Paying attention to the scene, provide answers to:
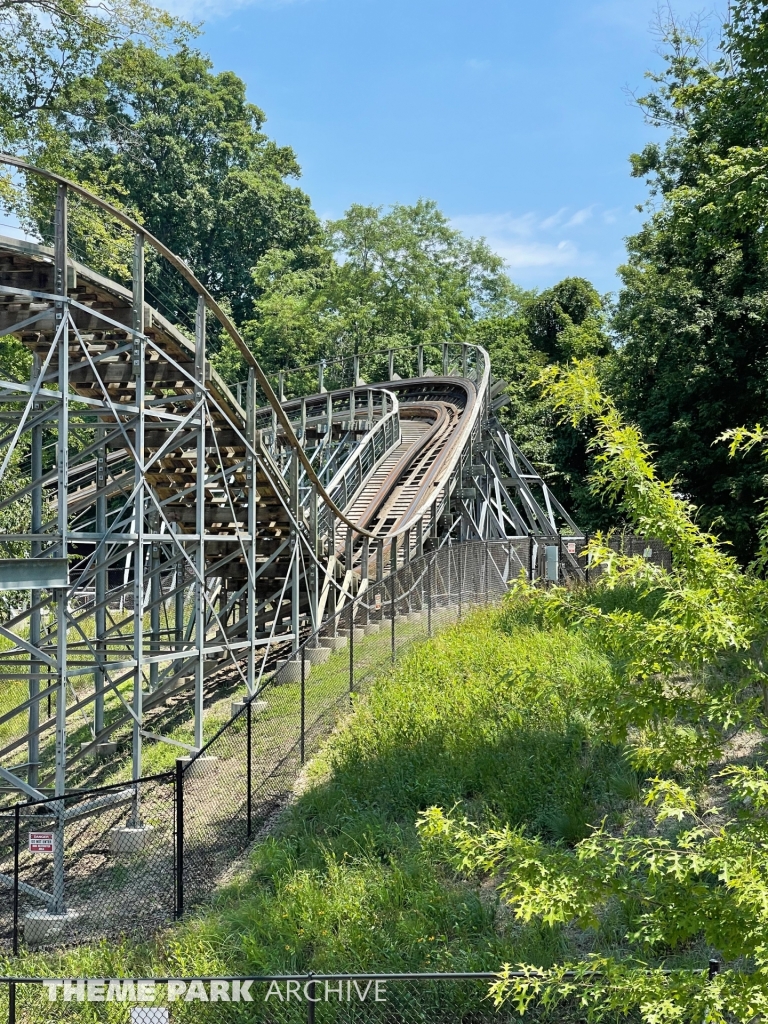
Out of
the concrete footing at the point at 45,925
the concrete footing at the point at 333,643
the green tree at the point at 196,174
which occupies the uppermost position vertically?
the green tree at the point at 196,174

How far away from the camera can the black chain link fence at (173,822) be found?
932 centimetres

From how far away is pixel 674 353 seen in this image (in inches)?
976

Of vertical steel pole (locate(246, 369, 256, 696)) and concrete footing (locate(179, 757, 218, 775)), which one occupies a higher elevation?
vertical steel pole (locate(246, 369, 256, 696))

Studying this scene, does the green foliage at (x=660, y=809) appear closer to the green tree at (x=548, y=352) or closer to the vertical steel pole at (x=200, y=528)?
the vertical steel pole at (x=200, y=528)

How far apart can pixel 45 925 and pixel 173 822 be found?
181 cm

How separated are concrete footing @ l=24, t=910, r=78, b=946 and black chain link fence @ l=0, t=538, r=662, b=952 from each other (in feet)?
0.04

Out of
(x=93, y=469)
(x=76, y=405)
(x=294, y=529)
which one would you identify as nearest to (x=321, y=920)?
(x=294, y=529)

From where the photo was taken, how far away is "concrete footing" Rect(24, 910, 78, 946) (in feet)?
30.1

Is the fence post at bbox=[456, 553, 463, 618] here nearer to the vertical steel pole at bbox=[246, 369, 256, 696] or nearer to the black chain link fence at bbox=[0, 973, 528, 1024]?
the vertical steel pole at bbox=[246, 369, 256, 696]

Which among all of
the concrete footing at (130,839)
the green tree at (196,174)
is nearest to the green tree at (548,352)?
the green tree at (196,174)

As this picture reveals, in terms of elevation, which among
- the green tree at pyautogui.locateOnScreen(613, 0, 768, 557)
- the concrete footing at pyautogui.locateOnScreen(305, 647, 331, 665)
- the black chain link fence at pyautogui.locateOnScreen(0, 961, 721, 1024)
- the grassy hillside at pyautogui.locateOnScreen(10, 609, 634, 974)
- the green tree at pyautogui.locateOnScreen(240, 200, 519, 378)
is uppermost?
the green tree at pyautogui.locateOnScreen(240, 200, 519, 378)

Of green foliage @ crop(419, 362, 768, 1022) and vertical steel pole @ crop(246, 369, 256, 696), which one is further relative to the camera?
vertical steel pole @ crop(246, 369, 256, 696)

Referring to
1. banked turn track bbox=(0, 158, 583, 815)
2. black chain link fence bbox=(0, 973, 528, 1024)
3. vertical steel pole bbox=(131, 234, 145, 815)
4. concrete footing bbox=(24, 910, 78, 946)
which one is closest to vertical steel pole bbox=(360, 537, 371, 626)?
banked turn track bbox=(0, 158, 583, 815)

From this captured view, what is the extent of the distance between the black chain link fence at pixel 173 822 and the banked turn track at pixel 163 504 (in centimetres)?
56
